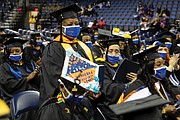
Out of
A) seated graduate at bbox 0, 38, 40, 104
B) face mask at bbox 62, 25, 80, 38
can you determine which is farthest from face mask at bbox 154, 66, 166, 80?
seated graduate at bbox 0, 38, 40, 104

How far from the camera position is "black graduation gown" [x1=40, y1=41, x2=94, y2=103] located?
349 centimetres

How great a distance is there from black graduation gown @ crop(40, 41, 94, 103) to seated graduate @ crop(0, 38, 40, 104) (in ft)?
3.99

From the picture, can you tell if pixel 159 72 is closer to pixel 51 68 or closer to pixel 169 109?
pixel 169 109

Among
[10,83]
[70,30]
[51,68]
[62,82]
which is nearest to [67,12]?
[70,30]

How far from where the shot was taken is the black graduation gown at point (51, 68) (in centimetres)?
349

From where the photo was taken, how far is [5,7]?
27156 mm

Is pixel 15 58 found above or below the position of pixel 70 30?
below

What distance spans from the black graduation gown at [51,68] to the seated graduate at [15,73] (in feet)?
3.99

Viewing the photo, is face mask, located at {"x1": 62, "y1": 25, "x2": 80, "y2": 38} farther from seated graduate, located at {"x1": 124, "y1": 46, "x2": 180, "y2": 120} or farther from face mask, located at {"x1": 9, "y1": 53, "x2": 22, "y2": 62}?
face mask, located at {"x1": 9, "y1": 53, "x2": 22, "y2": 62}

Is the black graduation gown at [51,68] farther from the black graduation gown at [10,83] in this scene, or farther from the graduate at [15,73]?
the black graduation gown at [10,83]

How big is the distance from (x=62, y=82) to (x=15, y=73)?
9.02 feet

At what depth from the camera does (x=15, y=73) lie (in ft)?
17.1

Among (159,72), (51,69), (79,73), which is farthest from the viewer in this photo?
(159,72)

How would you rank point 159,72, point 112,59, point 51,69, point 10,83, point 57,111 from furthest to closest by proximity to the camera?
1. point 10,83
2. point 112,59
3. point 159,72
4. point 51,69
5. point 57,111
